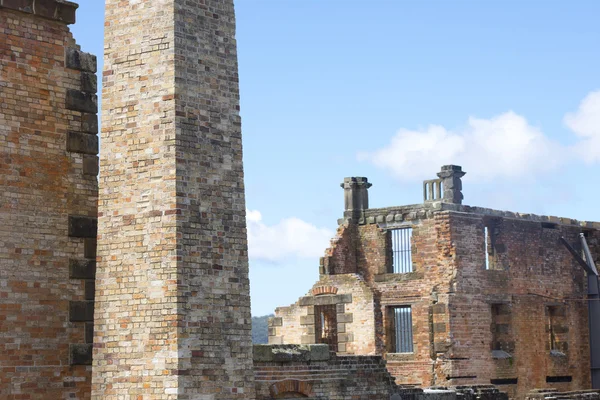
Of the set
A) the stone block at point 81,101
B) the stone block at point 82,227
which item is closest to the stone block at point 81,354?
the stone block at point 82,227

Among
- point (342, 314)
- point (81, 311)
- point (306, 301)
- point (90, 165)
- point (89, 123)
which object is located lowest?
point (81, 311)

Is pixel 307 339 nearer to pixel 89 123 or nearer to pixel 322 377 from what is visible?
pixel 322 377

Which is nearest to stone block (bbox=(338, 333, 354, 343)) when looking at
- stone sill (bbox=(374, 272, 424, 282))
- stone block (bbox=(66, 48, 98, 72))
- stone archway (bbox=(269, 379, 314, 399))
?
stone sill (bbox=(374, 272, 424, 282))

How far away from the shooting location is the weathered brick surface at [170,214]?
46.1 ft

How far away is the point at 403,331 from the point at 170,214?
819 inches

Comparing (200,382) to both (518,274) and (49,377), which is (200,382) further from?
(518,274)

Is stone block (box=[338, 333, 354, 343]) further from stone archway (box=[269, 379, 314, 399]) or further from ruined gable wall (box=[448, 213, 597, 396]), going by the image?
stone archway (box=[269, 379, 314, 399])

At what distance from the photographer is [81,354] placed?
50.9 ft

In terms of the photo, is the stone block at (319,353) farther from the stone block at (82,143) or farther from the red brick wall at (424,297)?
the red brick wall at (424,297)

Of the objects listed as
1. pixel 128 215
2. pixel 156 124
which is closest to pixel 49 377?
pixel 128 215

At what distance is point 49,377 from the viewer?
600 inches

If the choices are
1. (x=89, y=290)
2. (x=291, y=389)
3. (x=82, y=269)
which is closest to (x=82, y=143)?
(x=82, y=269)

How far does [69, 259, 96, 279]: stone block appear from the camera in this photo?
51.2 ft

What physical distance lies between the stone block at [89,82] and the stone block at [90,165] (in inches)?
39.8
